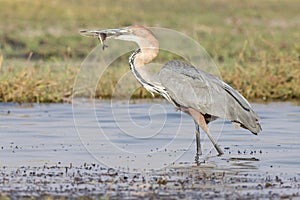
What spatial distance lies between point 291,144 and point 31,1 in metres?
18.3

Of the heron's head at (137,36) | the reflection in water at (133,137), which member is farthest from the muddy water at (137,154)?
the heron's head at (137,36)

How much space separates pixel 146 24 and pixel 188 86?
52.9ft

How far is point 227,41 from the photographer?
73.6 feet

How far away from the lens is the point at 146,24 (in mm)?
25156

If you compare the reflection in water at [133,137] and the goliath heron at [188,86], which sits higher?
the goliath heron at [188,86]

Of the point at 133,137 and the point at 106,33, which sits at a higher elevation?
the point at 106,33

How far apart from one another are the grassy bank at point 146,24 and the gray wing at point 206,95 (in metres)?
4.39

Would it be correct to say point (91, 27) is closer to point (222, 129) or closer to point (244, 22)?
point (244, 22)

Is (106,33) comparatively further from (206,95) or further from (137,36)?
(206,95)

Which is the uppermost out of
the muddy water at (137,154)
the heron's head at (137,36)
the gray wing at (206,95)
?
the heron's head at (137,36)

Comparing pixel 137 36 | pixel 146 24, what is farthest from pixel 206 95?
pixel 146 24

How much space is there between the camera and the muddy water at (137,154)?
736 centimetres

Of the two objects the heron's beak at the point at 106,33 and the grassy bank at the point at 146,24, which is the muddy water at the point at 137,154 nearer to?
the grassy bank at the point at 146,24

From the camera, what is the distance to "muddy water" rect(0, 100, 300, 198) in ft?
24.2
